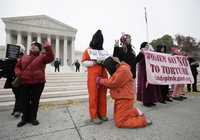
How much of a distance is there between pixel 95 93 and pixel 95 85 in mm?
139

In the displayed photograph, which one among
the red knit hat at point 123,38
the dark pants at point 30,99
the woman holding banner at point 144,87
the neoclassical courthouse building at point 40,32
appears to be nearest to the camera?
the dark pants at point 30,99

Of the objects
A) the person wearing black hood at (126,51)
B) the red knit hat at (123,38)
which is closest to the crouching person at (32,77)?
the person wearing black hood at (126,51)

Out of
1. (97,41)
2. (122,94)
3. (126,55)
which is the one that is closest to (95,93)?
(122,94)

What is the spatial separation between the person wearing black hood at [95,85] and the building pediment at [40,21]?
103ft

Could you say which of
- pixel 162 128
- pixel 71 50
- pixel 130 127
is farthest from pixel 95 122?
pixel 71 50

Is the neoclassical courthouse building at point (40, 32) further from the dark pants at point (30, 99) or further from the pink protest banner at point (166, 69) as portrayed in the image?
the pink protest banner at point (166, 69)

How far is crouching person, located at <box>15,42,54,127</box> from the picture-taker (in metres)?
2.46

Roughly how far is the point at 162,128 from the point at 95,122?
1103mm

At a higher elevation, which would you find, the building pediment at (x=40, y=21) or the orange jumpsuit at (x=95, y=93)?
the building pediment at (x=40, y=21)

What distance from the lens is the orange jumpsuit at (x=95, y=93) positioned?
239 cm

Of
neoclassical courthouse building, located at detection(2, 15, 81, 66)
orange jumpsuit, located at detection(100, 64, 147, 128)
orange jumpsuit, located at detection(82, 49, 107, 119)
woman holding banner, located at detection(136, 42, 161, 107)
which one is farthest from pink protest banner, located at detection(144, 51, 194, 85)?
neoclassical courthouse building, located at detection(2, 15, 81, 66)

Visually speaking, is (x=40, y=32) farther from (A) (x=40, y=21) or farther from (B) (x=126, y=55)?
(B) (x=126, y=55)

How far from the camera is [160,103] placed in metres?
3.90

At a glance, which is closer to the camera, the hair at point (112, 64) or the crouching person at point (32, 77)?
the hair at point (112, 64)
